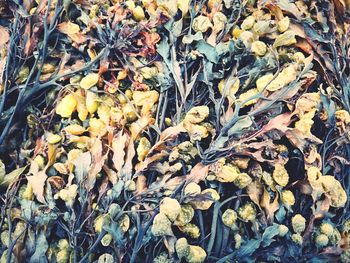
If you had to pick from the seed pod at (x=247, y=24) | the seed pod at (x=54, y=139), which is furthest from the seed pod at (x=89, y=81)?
the seed pod at (x=247, y=24)

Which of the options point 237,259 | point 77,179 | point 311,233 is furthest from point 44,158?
point 311,233

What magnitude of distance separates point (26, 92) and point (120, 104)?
0.23 m

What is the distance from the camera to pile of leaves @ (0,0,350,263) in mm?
938

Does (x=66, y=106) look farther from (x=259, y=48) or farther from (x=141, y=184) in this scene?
(x=259, y=48)

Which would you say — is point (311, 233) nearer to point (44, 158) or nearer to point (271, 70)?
point (271, 70)

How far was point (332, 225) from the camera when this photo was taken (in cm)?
100

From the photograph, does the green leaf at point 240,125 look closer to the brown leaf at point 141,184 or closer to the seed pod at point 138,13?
the brown leaf at point 141,184

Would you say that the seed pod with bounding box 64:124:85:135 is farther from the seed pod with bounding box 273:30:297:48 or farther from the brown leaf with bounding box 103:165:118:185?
the seed pod with bounding box 273:30:297:48

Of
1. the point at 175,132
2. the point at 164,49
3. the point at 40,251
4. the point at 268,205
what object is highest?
the point at 164,49

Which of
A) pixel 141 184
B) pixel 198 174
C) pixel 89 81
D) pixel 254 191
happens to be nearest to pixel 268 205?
pixel 254 191

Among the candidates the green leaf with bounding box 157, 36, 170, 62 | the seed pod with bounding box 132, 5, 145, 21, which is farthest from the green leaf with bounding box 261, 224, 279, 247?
the seed pod with bounding box 132, 5, 145, 21

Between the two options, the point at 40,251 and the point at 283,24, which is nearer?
the point at 40,251

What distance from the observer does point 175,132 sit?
0.95m

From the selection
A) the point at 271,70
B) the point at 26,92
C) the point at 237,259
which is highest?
the point at 271,70
